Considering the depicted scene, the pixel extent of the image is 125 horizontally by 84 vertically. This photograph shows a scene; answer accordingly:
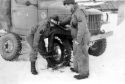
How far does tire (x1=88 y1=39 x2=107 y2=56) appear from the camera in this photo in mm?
6643

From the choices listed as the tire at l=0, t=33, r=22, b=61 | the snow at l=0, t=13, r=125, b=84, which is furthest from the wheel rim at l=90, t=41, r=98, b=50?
the tire at l=0, t=33, r=22, b=61

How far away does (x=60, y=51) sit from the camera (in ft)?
18.6

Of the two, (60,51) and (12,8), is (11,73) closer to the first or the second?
(60,51)

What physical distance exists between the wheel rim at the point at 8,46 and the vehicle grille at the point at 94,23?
93.0 inches

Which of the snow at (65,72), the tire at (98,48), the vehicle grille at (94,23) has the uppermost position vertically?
the vehicle grille at (94,23)

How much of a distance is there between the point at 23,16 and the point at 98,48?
8.39 feet

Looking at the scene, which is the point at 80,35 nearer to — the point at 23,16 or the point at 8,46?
the point at 23,16

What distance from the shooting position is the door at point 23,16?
20.7 ft

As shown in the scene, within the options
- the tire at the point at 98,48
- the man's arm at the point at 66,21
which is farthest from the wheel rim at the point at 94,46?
the man's arm at the point at 66,21

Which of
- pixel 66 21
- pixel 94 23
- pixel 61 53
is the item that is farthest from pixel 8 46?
pixel 94 23

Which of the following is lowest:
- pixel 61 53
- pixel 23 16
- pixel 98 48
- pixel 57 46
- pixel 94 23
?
pixel 98 48

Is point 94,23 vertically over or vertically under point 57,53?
over

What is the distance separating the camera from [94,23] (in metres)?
5.79

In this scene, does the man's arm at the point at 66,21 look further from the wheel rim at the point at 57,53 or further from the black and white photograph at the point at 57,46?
the wheel rim at the point at 57,53
